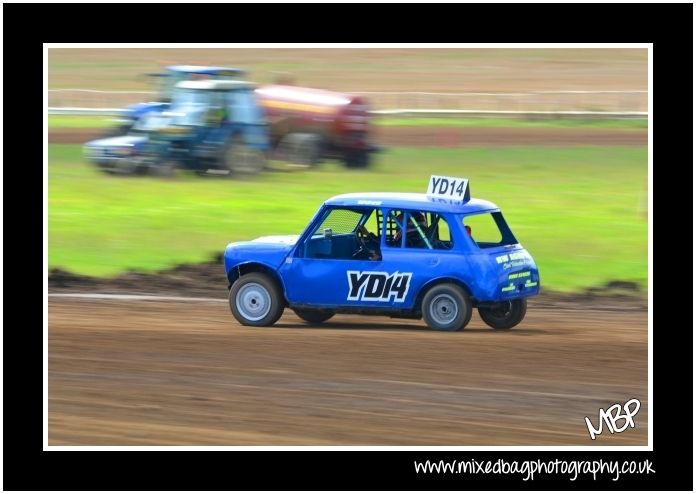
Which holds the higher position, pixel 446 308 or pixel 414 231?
pixel 414 231

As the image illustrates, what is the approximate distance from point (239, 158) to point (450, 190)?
11571 mm

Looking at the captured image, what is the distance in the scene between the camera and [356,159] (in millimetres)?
25688

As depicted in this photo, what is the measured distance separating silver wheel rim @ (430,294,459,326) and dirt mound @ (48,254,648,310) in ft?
10.4

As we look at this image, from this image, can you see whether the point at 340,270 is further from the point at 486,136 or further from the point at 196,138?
the point at 486,136

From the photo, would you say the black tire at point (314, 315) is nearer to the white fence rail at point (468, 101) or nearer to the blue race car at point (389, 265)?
the blue race car at point (389, 265)

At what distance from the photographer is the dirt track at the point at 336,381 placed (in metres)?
9.63

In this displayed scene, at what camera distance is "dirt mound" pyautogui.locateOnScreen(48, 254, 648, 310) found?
15.7 metres

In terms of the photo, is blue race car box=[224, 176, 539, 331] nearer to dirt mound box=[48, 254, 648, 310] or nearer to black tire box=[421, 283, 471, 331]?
black tire box=[421, 283, 471, 331]

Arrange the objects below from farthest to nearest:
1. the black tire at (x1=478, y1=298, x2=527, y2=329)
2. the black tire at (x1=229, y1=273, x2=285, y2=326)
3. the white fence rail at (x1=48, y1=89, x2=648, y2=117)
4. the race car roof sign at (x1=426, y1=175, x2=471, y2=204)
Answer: the white fence rail at (x1=48, y1=89, x2=648, y2=117)
the black tire at (x1=478, y1=298, x2=527, y2=329)
the black tire at (x1=229, y1=273, x2=285, y2=326)
the race car roof sign at (x1=426, y1=175, x2=471, y2=204)

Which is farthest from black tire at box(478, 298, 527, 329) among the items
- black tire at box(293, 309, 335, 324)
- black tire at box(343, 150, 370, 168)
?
black tire at box(343, 150, 370, 168)

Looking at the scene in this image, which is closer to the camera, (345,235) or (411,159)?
(345,235)

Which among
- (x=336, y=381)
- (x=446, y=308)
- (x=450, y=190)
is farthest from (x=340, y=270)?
(x=336, y=381)

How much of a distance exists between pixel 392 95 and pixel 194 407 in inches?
947

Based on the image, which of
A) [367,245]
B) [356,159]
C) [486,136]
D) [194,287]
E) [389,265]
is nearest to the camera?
[389,265]
